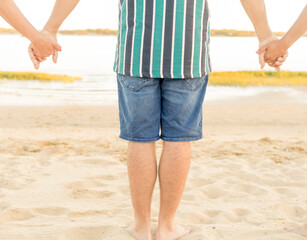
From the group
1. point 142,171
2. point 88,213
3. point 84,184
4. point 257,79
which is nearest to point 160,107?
point 142,171

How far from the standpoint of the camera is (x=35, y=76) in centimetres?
1554

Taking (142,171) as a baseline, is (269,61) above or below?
above

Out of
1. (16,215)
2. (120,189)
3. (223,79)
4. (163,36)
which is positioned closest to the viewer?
(163,36)

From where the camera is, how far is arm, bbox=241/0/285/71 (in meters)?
2.29

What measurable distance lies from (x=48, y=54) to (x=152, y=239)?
1.07m

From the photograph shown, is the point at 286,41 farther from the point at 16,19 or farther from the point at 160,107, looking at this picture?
the point at 16,19

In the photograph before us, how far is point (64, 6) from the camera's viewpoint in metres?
2.21

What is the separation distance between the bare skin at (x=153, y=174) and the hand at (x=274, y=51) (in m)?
0.76

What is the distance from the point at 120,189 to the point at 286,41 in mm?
1522

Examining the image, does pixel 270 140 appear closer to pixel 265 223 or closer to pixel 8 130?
pixel 265 223

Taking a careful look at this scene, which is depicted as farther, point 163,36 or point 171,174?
point 171,174

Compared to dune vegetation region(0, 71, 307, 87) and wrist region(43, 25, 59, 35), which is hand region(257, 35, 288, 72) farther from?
dune vegetation region(0, 71, 307, 87)

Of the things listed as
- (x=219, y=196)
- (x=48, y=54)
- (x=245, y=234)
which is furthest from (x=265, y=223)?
(x=48, y=54)

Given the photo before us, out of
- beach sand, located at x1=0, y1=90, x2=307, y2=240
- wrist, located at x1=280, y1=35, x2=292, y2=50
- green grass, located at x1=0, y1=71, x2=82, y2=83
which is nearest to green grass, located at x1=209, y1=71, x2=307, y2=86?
green grass, located at x1=0, y1=71, x2=82, y2=83
